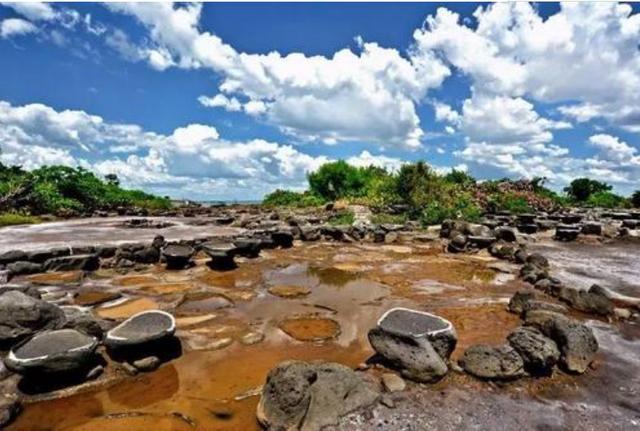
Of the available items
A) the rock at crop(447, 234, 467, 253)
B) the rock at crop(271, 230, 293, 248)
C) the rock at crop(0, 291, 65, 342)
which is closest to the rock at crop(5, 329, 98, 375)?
the rock at crop(0, 291, 65, 342)

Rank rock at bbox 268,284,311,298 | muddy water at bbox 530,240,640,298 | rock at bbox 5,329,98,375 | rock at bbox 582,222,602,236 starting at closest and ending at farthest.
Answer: rock at bbox 5,329,98,375 < rock at bbox 268,284,311,298 < muddy water at bbox 530,240,640,298 < rock at bbox 582,222,602,236

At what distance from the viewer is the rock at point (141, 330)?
213 inches

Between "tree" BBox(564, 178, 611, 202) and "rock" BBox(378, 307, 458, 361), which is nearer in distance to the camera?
"rock" BBox(378, 307, 458, 361)

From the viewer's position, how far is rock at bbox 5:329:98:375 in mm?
4680

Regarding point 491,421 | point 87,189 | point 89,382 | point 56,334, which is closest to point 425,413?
point 491,421

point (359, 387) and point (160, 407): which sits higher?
point (359, 387)

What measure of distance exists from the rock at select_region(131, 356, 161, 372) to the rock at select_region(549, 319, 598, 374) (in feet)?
16.8

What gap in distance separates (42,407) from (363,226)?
608 inches

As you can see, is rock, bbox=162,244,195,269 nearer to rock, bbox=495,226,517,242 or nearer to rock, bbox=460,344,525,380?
rock, bbox=460,344,525,380

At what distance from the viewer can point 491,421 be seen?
4344mm

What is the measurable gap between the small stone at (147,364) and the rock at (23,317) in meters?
1.49

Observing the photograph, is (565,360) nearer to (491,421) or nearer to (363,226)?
(491,421)

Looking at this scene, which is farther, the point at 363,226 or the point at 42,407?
the point at 363,226

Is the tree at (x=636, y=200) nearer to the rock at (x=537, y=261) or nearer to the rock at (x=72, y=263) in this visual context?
the rock at (x=537, y=261)
